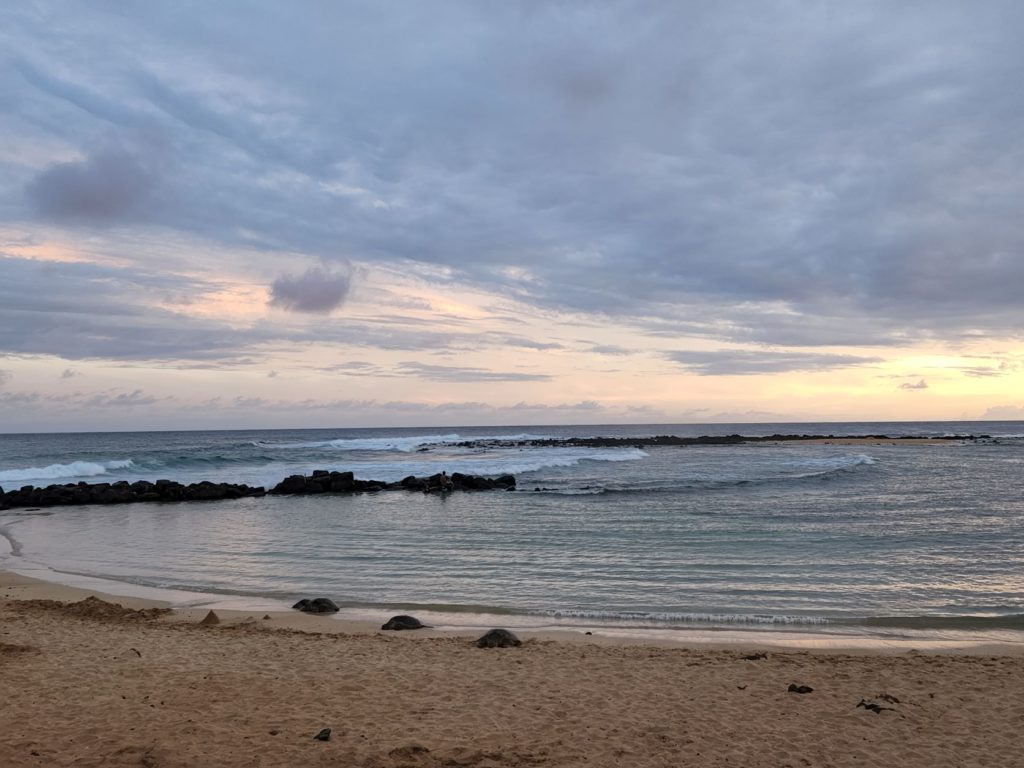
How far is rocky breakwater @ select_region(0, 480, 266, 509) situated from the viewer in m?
30.6

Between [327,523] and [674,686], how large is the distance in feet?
57.6

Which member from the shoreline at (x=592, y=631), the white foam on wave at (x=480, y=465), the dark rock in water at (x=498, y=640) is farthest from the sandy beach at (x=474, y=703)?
the white foam on wave at (x=480, y=465)

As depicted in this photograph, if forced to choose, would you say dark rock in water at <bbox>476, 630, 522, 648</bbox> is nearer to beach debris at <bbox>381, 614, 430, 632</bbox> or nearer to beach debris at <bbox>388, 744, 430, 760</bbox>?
beach debris at <bbox>381, 614, 430, 632</bbox>

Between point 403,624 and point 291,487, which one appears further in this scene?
point 291,487

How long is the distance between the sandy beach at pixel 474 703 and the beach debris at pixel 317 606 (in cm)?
151

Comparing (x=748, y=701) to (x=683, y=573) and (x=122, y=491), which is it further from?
(x=122, y=491)

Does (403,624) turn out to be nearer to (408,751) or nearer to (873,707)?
(408,751)

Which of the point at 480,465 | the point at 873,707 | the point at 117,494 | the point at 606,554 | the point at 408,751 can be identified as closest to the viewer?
the point at 408,751

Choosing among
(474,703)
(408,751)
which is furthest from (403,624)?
(408,751)

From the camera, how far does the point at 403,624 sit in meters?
10.5

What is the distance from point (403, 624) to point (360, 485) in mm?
26460

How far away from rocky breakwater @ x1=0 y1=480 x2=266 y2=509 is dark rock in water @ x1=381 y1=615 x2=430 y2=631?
80.9 feet

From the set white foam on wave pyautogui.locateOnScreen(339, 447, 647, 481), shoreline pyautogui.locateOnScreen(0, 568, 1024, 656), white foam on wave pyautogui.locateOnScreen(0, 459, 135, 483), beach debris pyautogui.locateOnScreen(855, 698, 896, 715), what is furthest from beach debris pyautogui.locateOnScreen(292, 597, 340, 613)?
white foam on wave pyautogui.locateOnScreen(0, 459, 135, 483)

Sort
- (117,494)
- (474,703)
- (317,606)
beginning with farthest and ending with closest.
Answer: (117,494), (317,606), (474,703)
